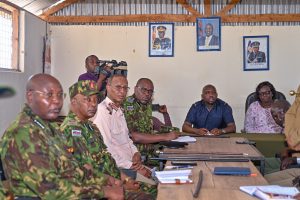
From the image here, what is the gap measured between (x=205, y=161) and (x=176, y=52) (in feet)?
13.9

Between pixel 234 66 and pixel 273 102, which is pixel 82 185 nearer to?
pixel 273 102

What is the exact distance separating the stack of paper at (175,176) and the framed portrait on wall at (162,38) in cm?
466

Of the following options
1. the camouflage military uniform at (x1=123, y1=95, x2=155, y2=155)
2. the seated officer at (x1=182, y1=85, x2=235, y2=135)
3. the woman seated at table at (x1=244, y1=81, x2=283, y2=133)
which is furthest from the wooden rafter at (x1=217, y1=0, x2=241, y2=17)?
the camouflage military uniform at (x1=123, y1=95, x2=155, y2=155)

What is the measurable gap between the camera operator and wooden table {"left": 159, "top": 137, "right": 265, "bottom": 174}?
1.61 meters

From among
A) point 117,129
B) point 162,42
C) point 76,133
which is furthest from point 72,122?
point 162,42

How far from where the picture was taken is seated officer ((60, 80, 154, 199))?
289 cm

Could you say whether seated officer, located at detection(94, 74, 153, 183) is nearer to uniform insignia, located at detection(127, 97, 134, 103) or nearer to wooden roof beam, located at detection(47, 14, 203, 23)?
uniform insignia, located at detection(127, 97, 134, 103)

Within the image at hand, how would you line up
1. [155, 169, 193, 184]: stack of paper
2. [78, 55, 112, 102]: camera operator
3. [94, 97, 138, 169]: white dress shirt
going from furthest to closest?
[78, 55, 112, 102]: camera operator
[94, 97, 138, 169]: white dress shirt
[155, 169, 193, 184]: stack of paper

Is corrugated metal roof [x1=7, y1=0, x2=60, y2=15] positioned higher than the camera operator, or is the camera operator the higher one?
corrugated metal roof [x1=7, y1=0, x2=60, y2=15]

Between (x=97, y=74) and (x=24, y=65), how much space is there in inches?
40.0

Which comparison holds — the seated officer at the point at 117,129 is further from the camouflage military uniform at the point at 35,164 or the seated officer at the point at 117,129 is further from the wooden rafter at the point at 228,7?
the wooden rafter at the point at 228,7

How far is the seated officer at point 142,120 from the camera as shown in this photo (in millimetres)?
4289

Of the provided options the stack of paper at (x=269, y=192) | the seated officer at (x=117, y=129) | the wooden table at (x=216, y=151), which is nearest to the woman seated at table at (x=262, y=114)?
the wooden table at (x=216, y=151)

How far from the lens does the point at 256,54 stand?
7.21 metres
